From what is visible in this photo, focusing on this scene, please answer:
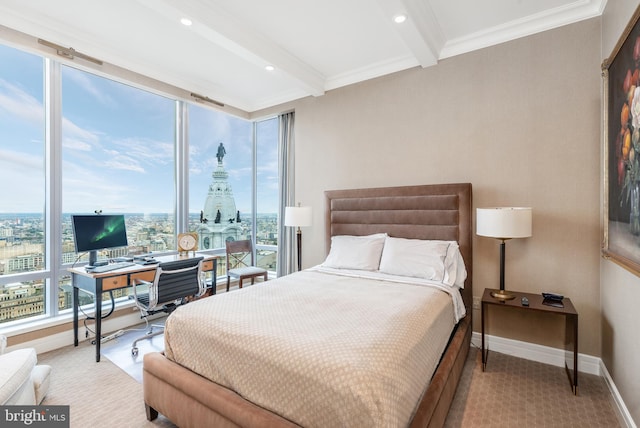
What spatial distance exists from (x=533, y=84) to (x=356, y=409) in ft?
10.0

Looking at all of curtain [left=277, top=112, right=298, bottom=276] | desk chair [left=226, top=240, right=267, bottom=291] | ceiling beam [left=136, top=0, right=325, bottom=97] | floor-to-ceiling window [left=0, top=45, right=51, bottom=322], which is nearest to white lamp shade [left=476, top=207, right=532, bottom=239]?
ceiling beam [left=136, top=0, right=325, bottom=97]

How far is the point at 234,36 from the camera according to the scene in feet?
9.12

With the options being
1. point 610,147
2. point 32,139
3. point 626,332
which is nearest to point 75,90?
point 32,139

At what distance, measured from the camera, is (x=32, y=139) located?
9.71 feet

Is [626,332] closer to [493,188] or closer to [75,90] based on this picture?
[493,188]

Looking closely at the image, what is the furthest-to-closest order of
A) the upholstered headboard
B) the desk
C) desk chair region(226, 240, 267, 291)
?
desk chair region(226, 240, 267, 291)
the upholstered headboard
the desk

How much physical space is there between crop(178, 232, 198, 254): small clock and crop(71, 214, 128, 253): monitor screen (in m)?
0.63

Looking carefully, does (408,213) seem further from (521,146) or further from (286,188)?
(286,188)

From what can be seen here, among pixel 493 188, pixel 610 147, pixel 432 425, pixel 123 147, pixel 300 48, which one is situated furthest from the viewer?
pixel 123 147

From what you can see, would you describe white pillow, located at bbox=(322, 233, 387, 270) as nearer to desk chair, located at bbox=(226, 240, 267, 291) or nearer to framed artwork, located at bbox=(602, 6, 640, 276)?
desk chair, located at bbox=(226, 240, 267, 291)

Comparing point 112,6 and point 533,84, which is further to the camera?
point 533,84

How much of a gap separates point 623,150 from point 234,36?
10.1ft

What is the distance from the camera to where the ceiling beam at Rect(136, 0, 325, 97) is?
7.88ft

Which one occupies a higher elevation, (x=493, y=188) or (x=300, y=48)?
(x=300, y=48)
